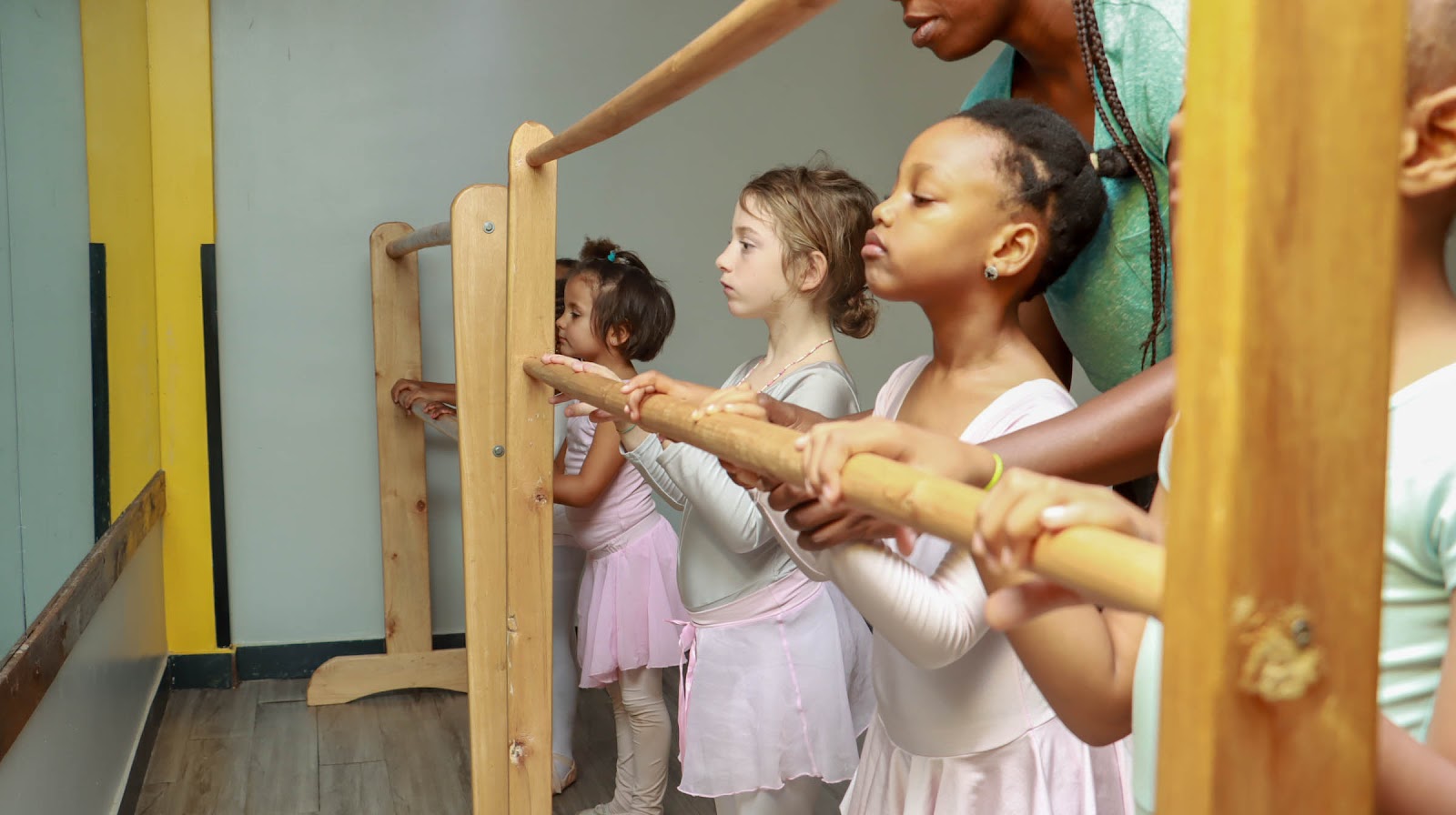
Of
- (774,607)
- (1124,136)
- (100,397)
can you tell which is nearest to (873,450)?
(1124,136)

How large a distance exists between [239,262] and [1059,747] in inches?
97.4

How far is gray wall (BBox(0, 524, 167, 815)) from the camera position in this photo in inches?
58.9

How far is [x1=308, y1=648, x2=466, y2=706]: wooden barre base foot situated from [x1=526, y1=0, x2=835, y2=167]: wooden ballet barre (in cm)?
197

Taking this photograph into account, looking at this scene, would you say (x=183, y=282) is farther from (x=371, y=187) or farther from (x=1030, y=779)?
(x=1030, y=779)

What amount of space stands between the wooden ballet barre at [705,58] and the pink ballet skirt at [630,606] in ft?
3.89

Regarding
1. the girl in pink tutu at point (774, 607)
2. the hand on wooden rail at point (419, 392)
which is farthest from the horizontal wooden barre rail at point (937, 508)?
the hand on wooden rail at point (419, 392)

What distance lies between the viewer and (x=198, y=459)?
2930 millimetres

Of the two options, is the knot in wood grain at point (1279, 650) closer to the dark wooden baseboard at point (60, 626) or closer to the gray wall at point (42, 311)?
the dark wooden baseboard at point (60, 626)

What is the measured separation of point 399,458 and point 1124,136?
226 cm

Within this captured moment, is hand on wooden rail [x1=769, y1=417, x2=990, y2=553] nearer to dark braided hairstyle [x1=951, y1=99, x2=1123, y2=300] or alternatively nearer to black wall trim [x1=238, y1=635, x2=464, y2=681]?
dark braided hairstyle [x1=951, y1=99, x2=1123, y2=300]

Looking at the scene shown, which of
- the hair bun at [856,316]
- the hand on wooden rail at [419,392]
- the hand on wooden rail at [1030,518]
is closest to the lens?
the hand on wooden rail at [1030,518]

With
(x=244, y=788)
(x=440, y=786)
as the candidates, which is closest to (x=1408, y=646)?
(x=440, y=786)

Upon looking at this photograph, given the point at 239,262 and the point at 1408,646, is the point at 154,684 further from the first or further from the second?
the point at 1408,646

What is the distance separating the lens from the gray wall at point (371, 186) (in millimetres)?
2898
